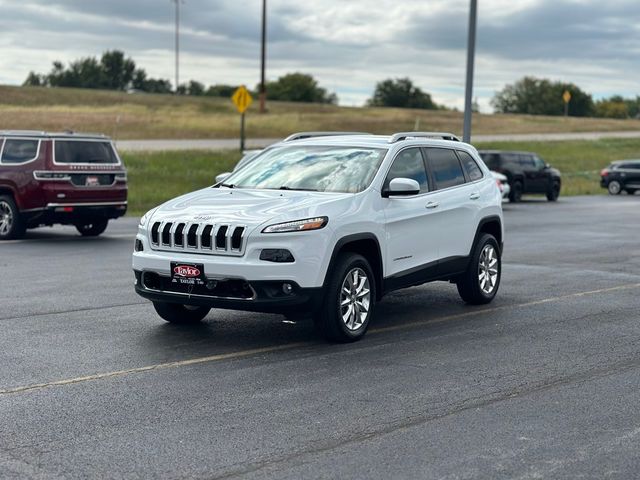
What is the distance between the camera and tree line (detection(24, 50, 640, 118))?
138m

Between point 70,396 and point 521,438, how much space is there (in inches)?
116

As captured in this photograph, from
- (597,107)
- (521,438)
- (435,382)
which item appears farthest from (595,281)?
(597,107)

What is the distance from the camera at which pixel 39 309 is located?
10.8 m

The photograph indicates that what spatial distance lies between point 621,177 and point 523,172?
8.45 meters

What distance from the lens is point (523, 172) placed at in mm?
35938

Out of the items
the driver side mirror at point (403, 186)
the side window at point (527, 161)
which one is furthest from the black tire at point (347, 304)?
the side window at point (527, 161)

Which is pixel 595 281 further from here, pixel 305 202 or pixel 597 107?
pixel 597 107

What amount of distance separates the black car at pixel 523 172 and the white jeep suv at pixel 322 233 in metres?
24.5

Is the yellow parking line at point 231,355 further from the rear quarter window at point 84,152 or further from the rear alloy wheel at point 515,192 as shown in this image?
the rear alloy wheel at point 515,192

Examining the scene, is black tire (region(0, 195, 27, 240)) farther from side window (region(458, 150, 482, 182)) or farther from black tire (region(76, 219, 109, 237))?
side window (region(458, 150, 482, 182))

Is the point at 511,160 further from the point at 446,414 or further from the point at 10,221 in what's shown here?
the point at 446,414

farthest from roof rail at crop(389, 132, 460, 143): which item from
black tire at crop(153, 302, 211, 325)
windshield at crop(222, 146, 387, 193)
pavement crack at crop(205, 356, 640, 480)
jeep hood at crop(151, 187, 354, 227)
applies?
pavement crack at crop(205, 356, 640, 480)

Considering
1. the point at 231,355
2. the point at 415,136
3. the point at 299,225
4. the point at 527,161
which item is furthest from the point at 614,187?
the point at 231,355

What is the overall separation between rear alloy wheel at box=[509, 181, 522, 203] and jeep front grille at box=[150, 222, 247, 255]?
90.4ft
